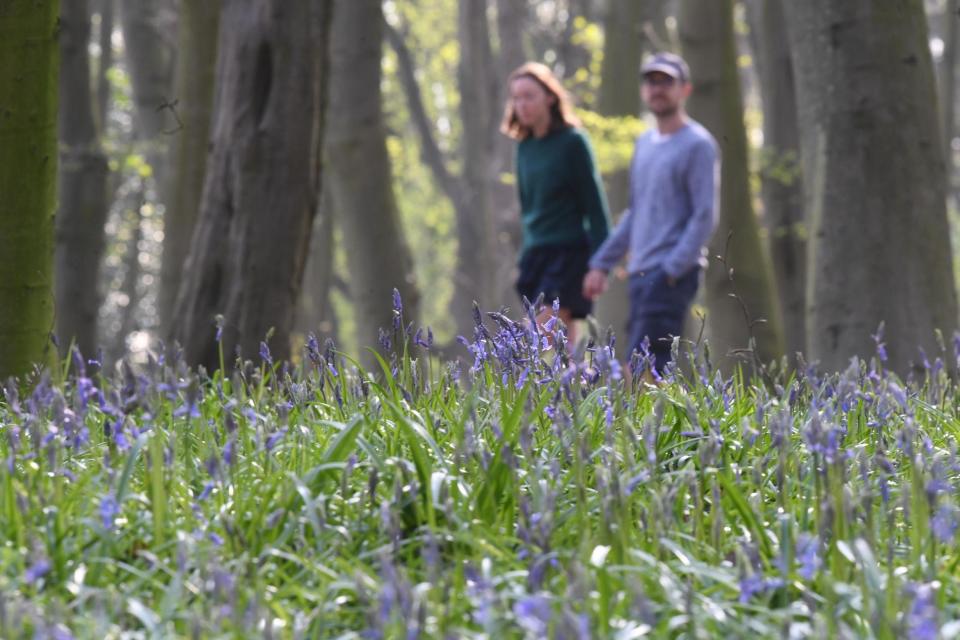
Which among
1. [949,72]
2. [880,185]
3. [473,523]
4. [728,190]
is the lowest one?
[473,523]

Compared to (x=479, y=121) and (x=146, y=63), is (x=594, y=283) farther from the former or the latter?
(x=479, y=121)

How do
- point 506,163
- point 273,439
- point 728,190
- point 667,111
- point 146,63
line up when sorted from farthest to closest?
1. point 506,163
2. point 146,63
3. point 728,190
4. point 667,111
5. point 273,439

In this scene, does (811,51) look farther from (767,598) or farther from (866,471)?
(767,598)

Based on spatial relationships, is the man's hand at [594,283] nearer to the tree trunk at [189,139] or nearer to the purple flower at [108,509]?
the tree trunk at [189,139]

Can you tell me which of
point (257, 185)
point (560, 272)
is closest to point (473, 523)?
point (257, 185)

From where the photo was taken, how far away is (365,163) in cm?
1031

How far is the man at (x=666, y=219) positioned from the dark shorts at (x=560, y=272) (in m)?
0.23

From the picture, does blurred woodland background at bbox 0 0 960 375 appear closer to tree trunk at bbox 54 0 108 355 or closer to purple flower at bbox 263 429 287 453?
tree trunk at bbox 54 0 108 355

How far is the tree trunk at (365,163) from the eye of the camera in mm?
10227

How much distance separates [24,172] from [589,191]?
3.59 m

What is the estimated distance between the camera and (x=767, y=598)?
2611mm

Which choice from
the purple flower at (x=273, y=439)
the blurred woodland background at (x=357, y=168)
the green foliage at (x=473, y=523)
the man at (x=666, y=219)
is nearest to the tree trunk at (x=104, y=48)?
the blurred woodland background at (x=357, y=168)

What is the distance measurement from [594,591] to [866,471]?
88cm

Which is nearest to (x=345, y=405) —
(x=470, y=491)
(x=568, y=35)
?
(x=470, y=491)
